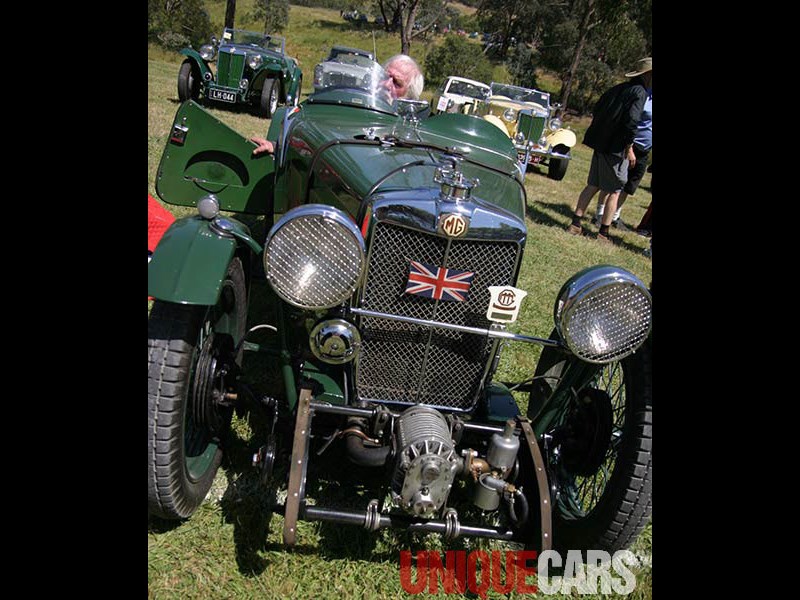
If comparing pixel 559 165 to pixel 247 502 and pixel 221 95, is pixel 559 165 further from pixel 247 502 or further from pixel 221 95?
pixel 247 502

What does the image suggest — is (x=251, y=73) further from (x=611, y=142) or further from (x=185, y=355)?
(x=185, y=355)

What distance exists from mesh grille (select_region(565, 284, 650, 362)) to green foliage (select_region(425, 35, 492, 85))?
81.3 ft

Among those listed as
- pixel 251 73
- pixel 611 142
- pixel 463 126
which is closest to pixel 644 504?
pixel 463 126

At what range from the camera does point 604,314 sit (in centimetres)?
199

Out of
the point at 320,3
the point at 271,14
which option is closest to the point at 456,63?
the point at 271,14

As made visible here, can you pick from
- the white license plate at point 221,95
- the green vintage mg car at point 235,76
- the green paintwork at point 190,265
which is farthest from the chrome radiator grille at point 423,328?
the white license plate at point 221,95

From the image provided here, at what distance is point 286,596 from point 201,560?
0.35 meters

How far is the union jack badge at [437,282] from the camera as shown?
2.08 m

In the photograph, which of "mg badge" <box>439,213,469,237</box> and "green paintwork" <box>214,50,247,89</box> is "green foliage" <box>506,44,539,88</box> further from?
"mg badge" <box>439,213,469,237</box>

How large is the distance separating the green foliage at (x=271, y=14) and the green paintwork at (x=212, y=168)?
3081 cm

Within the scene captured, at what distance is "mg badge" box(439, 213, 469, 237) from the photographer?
6.48ft

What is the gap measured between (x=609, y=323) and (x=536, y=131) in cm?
974

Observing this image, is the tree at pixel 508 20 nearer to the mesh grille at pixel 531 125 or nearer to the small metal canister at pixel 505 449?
the mesh grille at pixel 531 125

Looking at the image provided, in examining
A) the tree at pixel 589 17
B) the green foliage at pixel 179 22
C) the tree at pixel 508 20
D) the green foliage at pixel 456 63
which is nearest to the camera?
the tree at pixel 589 17
